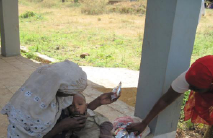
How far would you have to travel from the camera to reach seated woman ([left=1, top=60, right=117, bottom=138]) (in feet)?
5.01

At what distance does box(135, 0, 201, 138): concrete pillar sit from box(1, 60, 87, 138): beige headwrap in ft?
2.74

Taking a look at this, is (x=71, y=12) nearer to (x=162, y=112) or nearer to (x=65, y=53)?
(x=65, y=53)

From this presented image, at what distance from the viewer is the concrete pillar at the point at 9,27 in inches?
231

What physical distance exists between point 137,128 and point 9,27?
4963 millimetres

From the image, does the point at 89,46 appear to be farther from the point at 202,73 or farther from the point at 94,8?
the point at 94,8

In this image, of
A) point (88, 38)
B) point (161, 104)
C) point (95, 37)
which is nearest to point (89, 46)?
point (88, 38)

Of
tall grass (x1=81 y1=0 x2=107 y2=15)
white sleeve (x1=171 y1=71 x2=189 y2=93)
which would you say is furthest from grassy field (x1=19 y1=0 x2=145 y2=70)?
white sleeve (x1=171 y1=71 x2=189 y2=93)

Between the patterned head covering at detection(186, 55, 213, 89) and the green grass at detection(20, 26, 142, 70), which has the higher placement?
the patterned head covering at detection(186, 55, 213, 89)

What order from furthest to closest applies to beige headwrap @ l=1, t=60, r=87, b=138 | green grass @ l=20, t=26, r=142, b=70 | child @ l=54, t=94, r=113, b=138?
green grass @ l=20, t=26, r=142, b=70 < child @ l=54, t=94, r=113, b=138 < beige headwrap @ l=1, t=60, r=87, b=138

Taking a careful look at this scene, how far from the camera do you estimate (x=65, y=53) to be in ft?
26.8

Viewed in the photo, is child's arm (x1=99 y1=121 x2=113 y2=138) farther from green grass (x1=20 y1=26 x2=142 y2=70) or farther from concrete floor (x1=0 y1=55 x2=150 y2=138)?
green grass (x1=20 y1=26 x2=142 y2=70)

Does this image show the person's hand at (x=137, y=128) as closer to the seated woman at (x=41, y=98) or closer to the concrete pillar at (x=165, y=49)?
the concrete pillar at (x=165, y=49)

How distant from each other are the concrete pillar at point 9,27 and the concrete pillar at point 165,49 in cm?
475

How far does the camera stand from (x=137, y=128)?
2.22m
